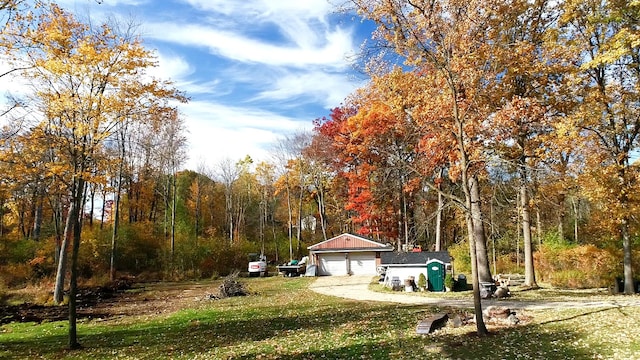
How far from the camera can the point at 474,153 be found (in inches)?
625

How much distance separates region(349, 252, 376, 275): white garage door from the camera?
119 feet

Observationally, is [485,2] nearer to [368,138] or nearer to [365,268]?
[368,138]

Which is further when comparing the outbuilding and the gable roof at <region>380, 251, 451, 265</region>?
the outbuilding

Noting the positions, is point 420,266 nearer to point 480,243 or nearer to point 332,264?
point 480,243

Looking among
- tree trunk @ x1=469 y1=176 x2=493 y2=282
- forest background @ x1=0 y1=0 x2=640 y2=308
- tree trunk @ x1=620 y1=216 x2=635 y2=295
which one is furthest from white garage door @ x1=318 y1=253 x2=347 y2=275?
tree trunk @ x1=620 y1=216 x2=635 y2=295

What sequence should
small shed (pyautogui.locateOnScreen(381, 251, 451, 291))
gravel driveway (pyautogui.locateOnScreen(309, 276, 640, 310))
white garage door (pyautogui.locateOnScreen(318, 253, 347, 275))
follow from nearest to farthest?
1. gravel driveway (pyautogui.locateOnScreen(309, 276, 640, 310))
2. small shed (pyautogui.locateOnScreen(381, 251, 451, 291))
3. white garage door (pyautogui.locateOnScreen(318, 253, 347, 275))

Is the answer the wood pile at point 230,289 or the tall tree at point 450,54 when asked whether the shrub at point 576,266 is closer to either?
the tall tree at point 450,54

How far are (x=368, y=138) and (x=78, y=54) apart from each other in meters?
23.8

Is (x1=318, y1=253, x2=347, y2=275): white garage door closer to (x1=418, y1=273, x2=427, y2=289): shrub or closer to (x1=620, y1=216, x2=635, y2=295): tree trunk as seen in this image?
(x1=418, y1=273, x2=427, y2=289): shrub

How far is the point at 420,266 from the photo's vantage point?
2278cm

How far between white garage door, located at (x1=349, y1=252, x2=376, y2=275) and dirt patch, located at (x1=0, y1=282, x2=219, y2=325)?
14611 millimetres

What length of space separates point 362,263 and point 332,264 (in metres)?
2.64

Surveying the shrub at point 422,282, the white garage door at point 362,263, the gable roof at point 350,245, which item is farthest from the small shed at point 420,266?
the white garage door at point 362,263

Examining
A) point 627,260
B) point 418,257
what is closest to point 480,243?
point 418,257
